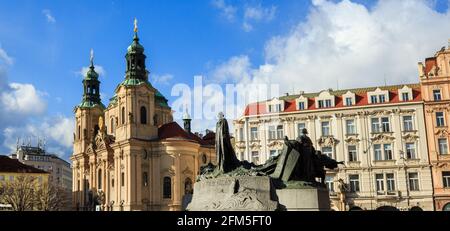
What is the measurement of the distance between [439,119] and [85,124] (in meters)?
53.6

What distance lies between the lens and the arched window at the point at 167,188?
66438mm

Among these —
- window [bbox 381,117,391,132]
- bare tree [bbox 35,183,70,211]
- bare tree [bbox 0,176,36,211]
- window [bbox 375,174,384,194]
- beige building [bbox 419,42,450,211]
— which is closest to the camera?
beige building [bbox 419,42,450,211]

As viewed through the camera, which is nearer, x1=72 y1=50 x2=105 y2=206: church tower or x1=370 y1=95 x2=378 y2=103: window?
x1=370 y1=95 x2=378 y2=103: window

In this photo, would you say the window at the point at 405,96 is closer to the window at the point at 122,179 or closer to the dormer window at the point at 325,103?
the dormer window at the point at 325,103

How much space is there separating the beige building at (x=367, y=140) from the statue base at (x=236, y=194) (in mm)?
28385

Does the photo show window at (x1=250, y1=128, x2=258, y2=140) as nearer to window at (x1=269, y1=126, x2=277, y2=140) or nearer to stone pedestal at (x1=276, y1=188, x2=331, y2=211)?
window at (x1=269, y1=126, x2=277, y2=140)

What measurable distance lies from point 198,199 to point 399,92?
32.5m

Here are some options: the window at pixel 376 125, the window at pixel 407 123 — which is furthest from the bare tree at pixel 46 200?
the window at pixel 407 123

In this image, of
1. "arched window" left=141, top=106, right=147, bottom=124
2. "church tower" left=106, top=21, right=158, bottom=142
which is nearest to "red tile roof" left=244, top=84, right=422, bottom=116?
"church tower" left=106, top=21, right=158, bottom=142

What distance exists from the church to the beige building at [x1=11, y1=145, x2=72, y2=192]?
7131 centimetres

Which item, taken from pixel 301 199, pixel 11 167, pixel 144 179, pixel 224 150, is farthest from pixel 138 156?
pixel 301 199

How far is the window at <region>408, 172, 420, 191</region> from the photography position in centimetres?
4578
